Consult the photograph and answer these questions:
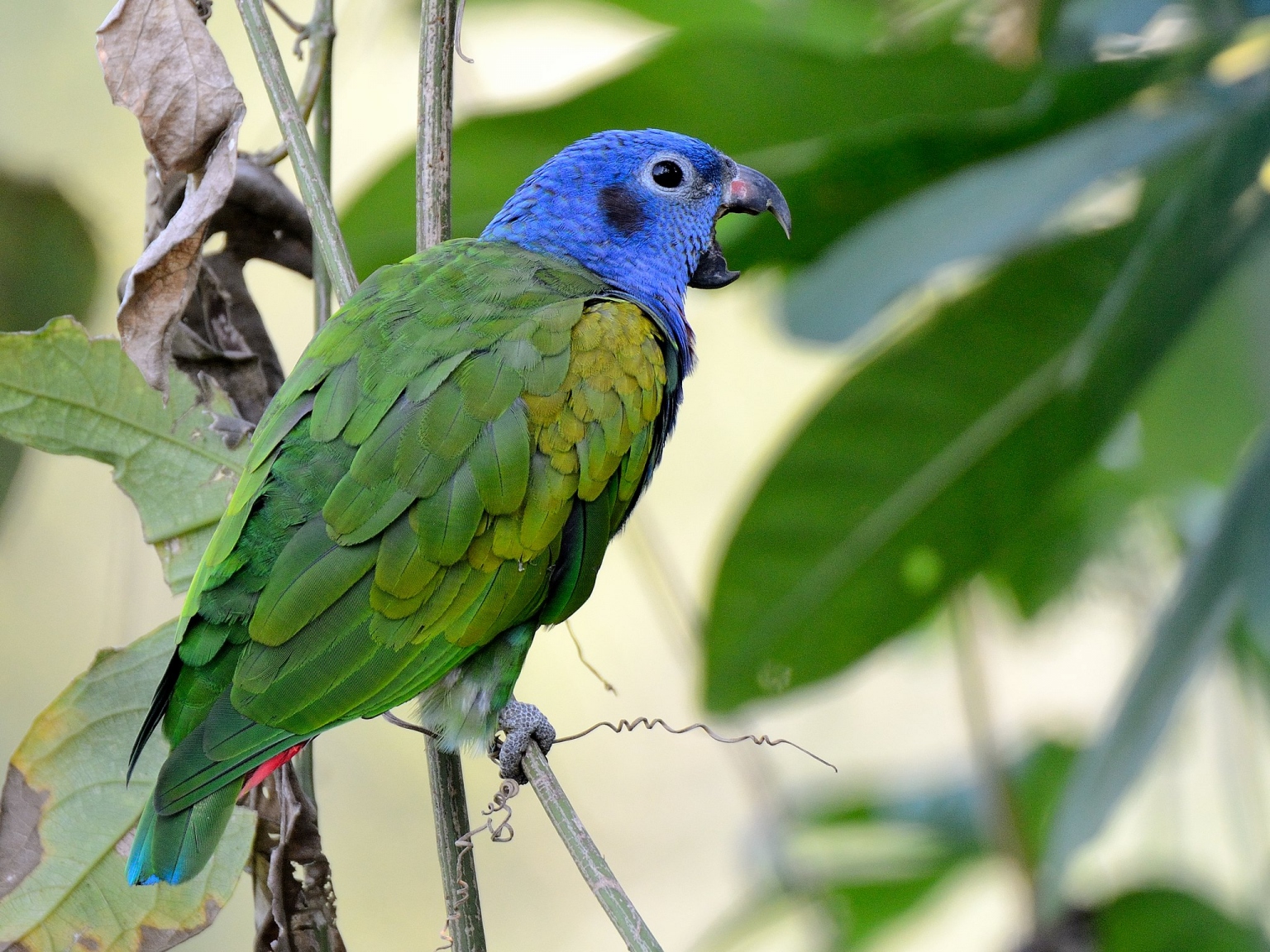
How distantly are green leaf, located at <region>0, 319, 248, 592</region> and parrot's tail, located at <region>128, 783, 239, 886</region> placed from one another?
0.99 feet

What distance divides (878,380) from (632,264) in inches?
32.6

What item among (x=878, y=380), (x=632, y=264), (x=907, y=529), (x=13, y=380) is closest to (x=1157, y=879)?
(x=907, y=529)

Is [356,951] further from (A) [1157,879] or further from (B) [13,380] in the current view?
(B) [13,380]

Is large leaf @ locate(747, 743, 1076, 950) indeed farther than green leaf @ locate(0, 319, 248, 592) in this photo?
Yes

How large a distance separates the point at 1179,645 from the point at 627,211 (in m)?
1.27

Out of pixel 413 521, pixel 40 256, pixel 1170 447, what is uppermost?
pixel 40 256

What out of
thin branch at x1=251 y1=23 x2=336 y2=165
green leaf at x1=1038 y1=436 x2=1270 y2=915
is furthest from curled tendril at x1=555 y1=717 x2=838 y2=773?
green leaf at x1=1038 y1=436 x2=1270 y2=915

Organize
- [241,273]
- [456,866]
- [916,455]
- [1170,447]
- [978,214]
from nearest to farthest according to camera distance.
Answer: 1. [456,866]
2. [241,273]
3. [978,214]
4. [916,455]
5. [1170,447]

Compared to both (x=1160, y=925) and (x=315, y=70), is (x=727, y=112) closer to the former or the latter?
(x=315, y=70)

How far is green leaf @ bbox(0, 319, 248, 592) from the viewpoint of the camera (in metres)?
1.34

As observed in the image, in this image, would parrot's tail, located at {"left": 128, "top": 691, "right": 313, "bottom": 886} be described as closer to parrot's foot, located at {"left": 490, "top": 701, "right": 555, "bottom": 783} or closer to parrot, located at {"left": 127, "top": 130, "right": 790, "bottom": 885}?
parrot, located at {"left": 127, "top": 130, "right": 790, "bottom": 885}

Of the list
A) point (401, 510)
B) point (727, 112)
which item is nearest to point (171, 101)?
point (401, 510)

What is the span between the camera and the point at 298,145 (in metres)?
1.25

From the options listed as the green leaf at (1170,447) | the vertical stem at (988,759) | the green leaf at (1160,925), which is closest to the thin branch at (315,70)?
the vertical stem at (988,759)
